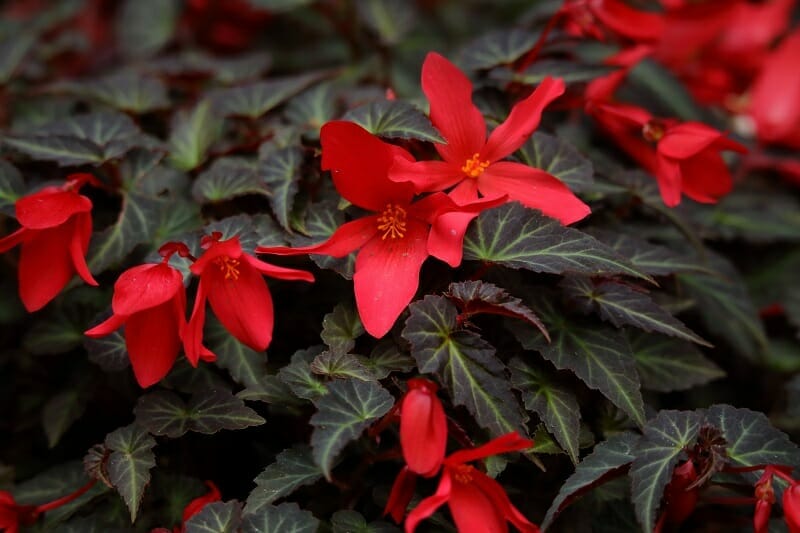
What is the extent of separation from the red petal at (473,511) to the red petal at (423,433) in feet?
0.20

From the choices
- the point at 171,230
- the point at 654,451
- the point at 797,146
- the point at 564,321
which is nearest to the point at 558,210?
the point at 564,321

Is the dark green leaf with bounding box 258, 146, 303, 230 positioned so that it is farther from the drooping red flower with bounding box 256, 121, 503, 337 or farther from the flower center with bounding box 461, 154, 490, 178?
the flower center with bounding box 461, 154, 490, 178

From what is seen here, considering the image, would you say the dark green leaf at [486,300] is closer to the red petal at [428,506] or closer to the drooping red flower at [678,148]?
the red petal at [428,506]

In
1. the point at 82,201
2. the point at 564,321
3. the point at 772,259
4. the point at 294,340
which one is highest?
the point at 82,201

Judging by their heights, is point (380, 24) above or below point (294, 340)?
above

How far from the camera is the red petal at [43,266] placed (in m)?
0.91

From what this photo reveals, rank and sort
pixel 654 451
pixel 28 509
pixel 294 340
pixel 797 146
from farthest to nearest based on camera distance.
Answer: pixel 797 146 → pixel 294 340 → pixel 28 509 → pixel 654 451

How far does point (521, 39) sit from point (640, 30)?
0.61 ft

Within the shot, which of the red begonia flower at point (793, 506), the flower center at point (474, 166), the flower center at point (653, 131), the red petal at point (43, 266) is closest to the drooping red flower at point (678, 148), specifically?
the flower center at point (653, 131)

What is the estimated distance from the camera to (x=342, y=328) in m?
0.88

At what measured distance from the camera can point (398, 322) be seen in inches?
34.4

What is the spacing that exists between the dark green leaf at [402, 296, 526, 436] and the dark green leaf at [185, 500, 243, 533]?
234 millimetres

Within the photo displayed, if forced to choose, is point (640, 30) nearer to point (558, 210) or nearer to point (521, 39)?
point (521, 39)

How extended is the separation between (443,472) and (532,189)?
337 mm
